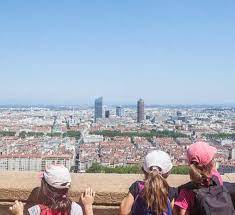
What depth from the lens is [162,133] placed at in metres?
82.5

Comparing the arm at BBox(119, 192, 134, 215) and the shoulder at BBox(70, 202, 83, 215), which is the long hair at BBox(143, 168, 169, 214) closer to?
the arm at BBox(119, 192, 134, 215)

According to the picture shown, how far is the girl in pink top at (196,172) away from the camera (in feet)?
7.04

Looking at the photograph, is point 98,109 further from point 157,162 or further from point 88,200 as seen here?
point 157,162

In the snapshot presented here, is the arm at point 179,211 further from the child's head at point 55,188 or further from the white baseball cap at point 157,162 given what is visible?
the child's head at point 55,188

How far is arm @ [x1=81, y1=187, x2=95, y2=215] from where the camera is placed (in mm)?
2305

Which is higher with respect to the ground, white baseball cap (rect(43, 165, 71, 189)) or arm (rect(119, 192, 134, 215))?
white baseball cap (rect(43, 165, 71, 189))

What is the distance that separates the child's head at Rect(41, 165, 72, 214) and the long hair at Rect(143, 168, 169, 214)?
1.06 feet

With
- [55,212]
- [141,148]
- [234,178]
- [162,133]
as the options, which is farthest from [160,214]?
[162,133]

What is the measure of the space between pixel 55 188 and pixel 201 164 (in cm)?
60

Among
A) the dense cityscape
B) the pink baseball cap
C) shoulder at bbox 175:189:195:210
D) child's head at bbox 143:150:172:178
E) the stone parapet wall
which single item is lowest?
the dense cityscape

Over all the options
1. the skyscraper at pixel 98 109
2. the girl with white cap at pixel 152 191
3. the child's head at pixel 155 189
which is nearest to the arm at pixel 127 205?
the girl with white cap at pixel 152 191

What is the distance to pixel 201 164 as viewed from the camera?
7.06 ft

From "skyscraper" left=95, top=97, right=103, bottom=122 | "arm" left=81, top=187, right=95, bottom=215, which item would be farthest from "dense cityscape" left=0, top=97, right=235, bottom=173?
"arm" left=81, top=187, right=95, bottom=215

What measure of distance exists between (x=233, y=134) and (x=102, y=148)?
31.6 meters
